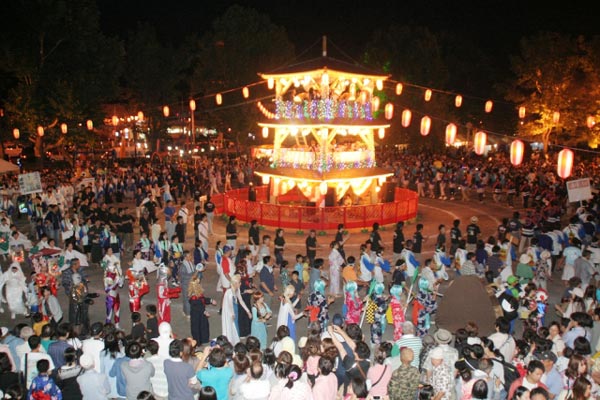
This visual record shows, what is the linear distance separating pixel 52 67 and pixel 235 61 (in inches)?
617

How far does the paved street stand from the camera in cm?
1101

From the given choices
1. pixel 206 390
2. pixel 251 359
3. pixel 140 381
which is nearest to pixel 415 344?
pixel 251 359

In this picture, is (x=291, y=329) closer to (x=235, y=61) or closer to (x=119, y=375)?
(x=119, y=375)

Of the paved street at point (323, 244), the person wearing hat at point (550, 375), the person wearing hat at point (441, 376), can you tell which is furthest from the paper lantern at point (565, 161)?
the person wearing hat at point (441, 376)

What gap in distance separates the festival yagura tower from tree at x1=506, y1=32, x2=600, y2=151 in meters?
20.2

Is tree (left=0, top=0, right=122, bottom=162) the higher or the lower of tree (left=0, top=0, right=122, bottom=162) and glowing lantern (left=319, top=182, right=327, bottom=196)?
the higher

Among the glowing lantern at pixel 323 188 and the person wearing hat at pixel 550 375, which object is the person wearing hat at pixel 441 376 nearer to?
the person wearing hat at pixel 550 375

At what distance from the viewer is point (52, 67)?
3512cm

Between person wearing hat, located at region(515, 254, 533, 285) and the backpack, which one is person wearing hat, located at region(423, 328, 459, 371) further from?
person wearing hat, located at region(515, 254, 533, 285)

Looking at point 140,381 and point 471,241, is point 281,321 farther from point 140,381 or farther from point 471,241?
point 471,241

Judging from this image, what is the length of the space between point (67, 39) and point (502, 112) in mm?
47942

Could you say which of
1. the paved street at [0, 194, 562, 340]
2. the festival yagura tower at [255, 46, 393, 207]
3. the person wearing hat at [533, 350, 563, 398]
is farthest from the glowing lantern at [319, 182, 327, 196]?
the person wearing hat at [533, 350, 563, 398]

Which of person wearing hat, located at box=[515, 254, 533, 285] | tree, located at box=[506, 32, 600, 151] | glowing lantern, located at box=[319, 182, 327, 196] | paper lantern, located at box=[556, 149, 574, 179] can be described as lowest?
person wearing hat, located at box=[515, 254, 533, 285]

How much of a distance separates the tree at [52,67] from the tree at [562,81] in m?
35.1
